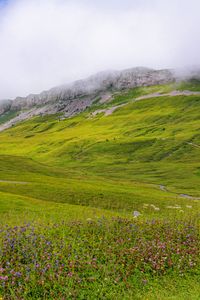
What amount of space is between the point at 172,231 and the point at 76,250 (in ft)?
23.3

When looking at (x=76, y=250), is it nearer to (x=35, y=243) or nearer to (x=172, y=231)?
(x=35, y=243)

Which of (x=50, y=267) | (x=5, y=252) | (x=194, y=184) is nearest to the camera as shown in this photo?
(x=50, y=267)

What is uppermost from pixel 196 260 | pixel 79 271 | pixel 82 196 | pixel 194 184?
pixel 79 271

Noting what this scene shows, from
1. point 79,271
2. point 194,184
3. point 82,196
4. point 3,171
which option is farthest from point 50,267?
point 194,184

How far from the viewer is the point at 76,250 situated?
728 inches

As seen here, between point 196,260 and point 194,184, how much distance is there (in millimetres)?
124541

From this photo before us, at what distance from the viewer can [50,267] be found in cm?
1616

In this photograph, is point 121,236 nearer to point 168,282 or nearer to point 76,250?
point 76,250

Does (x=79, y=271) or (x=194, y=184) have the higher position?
(x=79, y=271)

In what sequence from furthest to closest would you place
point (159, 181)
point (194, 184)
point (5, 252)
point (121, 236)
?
point (159, 181) < point (194, 184) < point (121, 236) < point (5, 252)

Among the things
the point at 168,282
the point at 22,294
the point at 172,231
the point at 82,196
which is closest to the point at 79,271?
the point at 22,294

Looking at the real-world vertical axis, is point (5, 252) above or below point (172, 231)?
above

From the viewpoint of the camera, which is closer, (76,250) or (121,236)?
(76,250)

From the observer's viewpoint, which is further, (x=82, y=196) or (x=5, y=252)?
(x=82, y=196)
